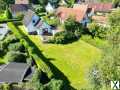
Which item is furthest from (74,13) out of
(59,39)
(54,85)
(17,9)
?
(54,85)

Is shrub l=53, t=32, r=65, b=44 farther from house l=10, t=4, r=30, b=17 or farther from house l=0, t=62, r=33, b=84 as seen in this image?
house l=10, t=4, r=30, b=17

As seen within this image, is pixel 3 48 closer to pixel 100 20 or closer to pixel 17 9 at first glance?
pixel 100 20

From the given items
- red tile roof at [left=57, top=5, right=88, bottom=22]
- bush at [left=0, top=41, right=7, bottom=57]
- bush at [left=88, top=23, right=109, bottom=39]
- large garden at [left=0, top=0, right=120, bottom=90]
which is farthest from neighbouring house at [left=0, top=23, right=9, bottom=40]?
bush at [left=88, top=23, right=109, bottom=39]

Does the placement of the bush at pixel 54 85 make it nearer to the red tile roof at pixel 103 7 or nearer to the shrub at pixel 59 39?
the shrub at pixel 59 39

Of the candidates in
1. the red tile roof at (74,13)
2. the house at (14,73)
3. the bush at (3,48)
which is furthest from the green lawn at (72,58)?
the red tile roof at (74,13)

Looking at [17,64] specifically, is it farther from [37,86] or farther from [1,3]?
[1,3]

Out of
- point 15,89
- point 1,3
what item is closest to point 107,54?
point 15,89
